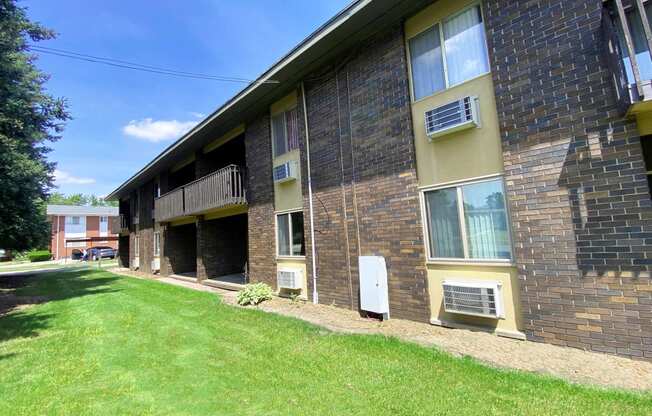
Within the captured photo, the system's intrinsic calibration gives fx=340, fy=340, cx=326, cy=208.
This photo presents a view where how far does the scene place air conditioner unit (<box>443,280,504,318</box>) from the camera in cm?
508

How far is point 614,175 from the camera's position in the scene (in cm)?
412

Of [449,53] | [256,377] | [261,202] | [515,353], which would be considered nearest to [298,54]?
[449,53]

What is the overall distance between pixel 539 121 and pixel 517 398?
354cm

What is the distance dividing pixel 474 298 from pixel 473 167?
2.08m

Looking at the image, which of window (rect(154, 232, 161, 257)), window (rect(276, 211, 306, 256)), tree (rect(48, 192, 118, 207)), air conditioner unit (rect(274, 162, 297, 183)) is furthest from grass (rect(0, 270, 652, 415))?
tree (rect(48, 192, 118, 207))

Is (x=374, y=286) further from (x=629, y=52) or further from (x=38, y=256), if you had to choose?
(x=38, y=256)

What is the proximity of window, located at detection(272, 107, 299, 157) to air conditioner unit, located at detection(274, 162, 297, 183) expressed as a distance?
501 millimetres

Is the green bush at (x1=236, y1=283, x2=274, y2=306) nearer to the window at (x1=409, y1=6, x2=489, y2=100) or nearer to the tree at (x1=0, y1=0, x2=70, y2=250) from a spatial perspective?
the window at (x1=409, y1=6, x2=489, y2=100)

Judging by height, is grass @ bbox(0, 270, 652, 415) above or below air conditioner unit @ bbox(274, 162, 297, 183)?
below

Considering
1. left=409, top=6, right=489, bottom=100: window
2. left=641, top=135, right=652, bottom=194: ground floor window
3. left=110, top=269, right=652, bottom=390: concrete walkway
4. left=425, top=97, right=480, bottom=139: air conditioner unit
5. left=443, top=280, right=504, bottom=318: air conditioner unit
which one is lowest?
left=110, top=269, right=652, bottom=390: concrete walkway

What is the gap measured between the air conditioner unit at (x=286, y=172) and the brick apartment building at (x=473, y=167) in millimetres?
30

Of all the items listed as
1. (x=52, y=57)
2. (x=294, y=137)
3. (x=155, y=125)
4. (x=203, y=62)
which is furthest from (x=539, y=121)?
(x=155, y=125)

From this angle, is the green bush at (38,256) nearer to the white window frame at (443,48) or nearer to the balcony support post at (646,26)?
the white window frame at (443,48)

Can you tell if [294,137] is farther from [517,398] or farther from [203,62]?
[517,398]
